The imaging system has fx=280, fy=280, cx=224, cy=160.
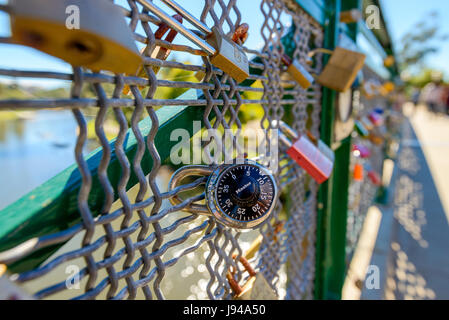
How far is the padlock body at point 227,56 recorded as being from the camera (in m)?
0.45

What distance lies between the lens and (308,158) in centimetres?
77

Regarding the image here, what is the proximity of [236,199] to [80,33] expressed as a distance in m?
0.34

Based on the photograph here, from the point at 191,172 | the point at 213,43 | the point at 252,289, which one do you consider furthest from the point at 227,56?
the point at 252,289

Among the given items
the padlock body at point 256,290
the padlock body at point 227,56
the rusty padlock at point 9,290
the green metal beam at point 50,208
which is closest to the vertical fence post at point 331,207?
the padlock body at point 256,290

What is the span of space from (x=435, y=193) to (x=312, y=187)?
2968 mm

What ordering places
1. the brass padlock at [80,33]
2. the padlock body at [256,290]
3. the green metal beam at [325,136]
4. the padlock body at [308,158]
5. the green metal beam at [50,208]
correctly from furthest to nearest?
the green metal beam at [325,136], the padlock body at [308,158], the padlock body at [256,290], the green metal beam at [50,208], the brass padlock at [80,33]

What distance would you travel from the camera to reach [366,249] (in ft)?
6.84

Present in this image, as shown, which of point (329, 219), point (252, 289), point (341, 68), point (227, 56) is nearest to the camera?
point (227, 56)

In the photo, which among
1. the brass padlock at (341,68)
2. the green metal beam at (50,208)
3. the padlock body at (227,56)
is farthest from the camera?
the brass padlock at (341,68)

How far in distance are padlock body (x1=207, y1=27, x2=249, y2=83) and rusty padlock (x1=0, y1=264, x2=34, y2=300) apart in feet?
1.29

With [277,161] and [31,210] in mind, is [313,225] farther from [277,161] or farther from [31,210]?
[31,210]

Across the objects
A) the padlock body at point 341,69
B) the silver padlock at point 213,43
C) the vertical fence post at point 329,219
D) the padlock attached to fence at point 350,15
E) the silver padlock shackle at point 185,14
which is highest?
the padlock attached to fence at point 350,15

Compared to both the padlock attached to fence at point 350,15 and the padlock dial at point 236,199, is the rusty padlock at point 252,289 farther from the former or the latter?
the padlock attached to fence at point 350,15

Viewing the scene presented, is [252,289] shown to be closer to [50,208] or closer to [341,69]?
[50,208]
